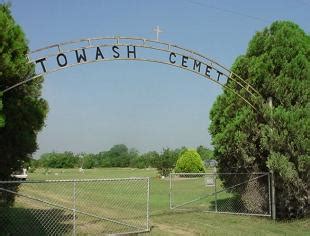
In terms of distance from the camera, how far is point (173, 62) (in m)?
14.0

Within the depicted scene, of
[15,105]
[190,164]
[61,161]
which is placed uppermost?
[61,161]

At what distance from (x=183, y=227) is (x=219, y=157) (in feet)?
14.2

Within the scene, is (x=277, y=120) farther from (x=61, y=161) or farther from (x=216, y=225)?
(x=61, y=161)

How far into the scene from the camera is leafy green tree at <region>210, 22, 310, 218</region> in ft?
48.7

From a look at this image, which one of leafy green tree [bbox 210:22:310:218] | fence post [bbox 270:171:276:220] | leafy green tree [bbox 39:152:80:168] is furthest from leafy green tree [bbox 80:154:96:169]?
fence post [bbox 270:171:276:220]

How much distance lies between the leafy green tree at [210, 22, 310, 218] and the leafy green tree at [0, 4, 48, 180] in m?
6.32

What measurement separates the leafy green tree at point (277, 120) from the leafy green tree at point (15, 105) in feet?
20.7

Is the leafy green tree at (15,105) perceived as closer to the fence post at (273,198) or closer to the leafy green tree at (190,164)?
the fence post at (273,198)

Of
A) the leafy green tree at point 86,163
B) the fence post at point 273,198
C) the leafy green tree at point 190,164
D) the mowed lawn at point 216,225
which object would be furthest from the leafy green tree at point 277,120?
the leafy green tree at point 86,163

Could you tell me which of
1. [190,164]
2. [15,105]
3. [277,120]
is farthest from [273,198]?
[190,164]

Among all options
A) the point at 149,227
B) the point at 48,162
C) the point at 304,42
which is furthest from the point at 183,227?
the point at 48,162

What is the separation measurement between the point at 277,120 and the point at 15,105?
760 cm

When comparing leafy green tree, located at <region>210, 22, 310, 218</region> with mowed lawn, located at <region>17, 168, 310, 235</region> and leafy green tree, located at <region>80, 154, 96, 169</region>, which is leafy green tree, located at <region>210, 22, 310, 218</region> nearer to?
mowed lawn, located at <region>17, 168, 310, 235</region>

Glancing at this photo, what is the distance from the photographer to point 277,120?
14977mm
